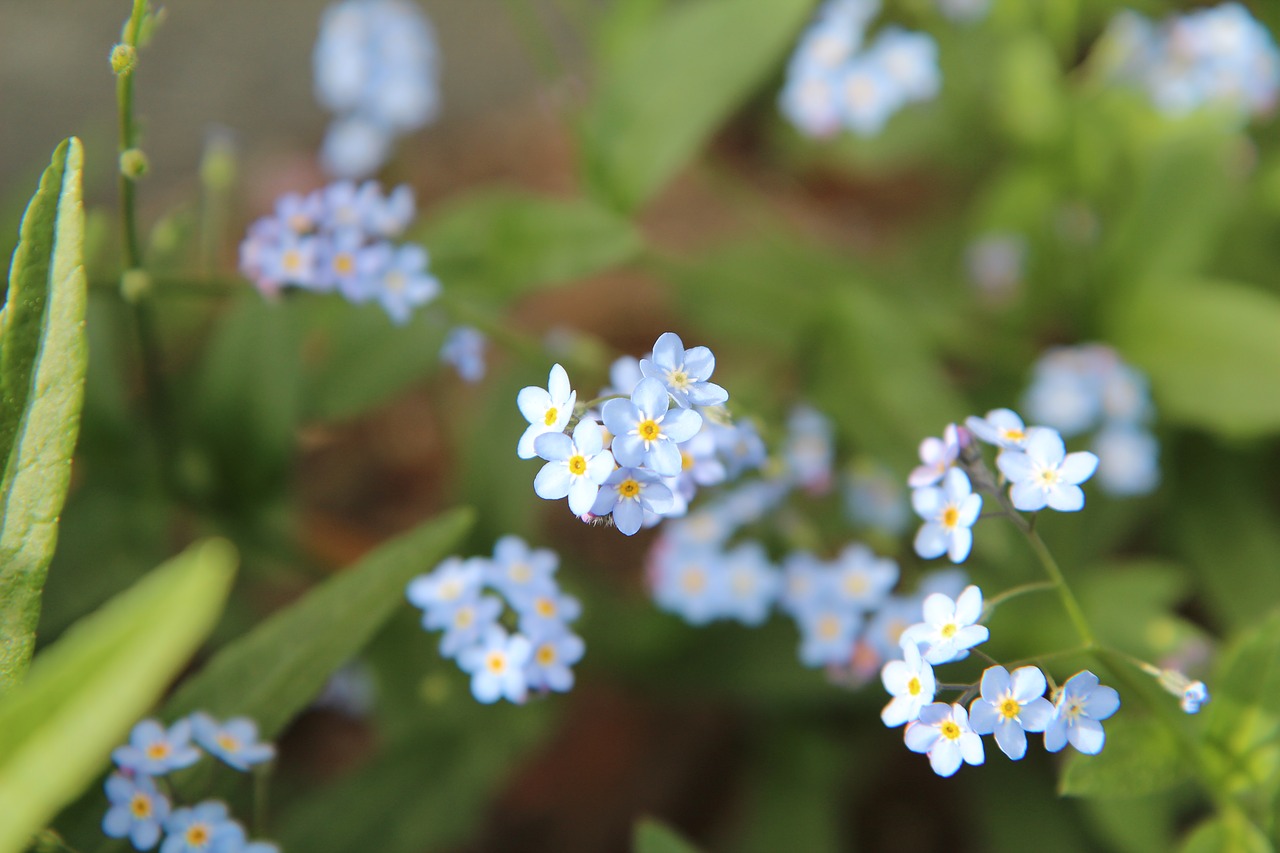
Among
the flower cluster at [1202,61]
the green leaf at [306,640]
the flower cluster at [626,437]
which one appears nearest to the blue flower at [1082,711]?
the flower cluster at [626,437]

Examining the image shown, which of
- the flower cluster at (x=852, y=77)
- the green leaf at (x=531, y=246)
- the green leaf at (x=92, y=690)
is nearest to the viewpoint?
the green leaf at (x=92, y=690)

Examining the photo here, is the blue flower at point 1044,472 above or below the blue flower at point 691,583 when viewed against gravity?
above

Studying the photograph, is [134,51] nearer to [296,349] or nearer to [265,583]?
[296,349]

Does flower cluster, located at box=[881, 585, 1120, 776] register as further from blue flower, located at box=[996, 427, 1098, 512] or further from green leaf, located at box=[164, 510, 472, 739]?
green leaf, located at box=[164, 510, 472, 739]

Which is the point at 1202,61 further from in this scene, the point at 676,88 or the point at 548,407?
the point at 548,407

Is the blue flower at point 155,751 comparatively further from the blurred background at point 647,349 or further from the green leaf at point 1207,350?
the green leaf at point 1207,350

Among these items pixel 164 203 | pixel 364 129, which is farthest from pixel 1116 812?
pixel 164 203

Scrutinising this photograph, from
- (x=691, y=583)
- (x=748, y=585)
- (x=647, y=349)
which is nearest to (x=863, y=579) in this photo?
(x=748, y=585)
